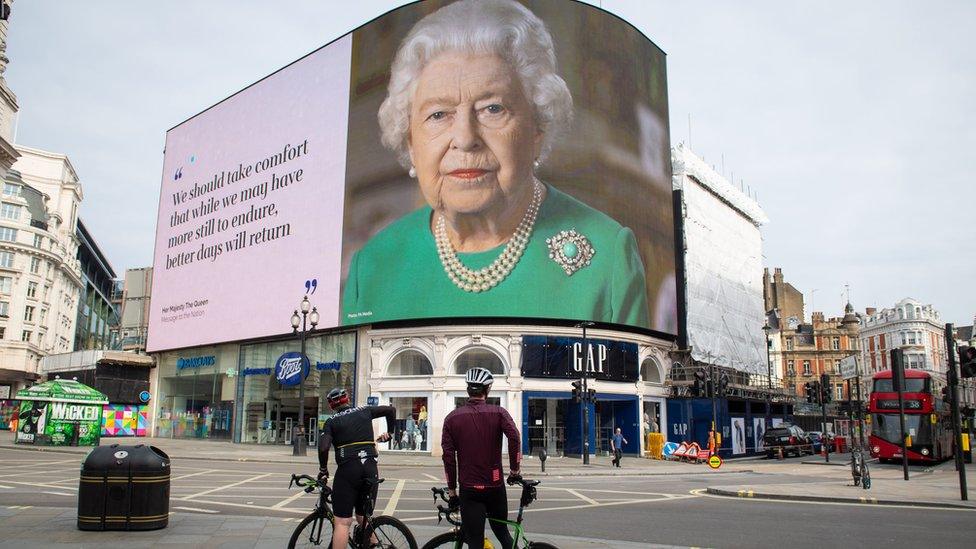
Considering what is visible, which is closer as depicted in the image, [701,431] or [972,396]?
[701,431]

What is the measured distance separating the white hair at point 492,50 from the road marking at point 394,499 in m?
24.5

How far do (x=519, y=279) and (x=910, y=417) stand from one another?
19336mm

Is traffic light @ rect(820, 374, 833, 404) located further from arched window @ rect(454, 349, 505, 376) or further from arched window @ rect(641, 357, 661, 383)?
arched window @ rect(454, 349, 505, 376)

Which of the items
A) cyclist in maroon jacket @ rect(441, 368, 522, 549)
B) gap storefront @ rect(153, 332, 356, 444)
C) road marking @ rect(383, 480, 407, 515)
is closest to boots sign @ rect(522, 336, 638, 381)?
gap storefront @ rect(153, 332, 356, 444)

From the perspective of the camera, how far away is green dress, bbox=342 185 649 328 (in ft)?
128

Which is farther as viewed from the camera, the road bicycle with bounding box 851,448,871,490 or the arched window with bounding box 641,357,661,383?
the arched window with bounding box 641,357,661,383

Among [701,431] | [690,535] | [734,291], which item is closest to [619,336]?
[701,431]

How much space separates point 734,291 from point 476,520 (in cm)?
5291

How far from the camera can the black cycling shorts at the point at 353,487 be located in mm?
7700

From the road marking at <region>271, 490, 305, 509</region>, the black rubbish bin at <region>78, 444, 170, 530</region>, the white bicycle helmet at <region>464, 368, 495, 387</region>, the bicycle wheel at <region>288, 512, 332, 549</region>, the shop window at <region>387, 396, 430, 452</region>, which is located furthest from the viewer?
the shop window at <region>387, 396, 430, 452</region>

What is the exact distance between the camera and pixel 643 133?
45.9 m

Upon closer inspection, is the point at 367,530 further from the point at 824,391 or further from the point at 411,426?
the point at 824,391

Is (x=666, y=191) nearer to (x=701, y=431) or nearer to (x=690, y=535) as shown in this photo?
(x=701, y=431)

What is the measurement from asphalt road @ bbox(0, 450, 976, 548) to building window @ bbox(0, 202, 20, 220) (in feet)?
250
